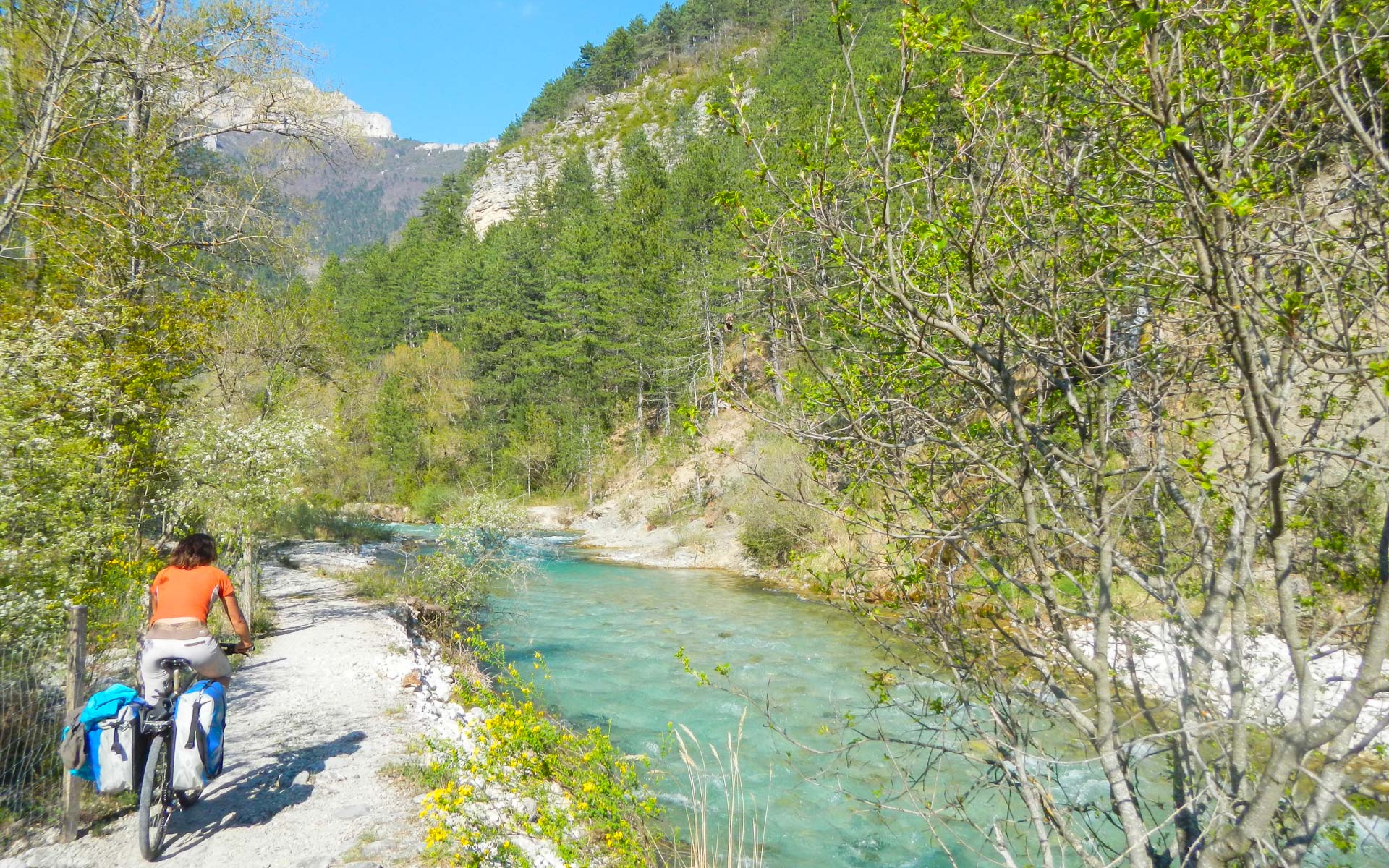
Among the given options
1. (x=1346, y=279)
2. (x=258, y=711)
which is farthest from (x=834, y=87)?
(x=258, y=711)

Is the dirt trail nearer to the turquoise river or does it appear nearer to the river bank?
the river bank

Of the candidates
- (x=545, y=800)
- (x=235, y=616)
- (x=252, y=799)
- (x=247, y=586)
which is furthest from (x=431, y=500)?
(x=545, y=800)

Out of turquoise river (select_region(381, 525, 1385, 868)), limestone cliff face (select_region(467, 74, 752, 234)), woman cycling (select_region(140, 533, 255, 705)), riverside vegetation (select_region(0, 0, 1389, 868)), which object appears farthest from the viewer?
limestone cliff face (select_region(467, 74, 752, 234))

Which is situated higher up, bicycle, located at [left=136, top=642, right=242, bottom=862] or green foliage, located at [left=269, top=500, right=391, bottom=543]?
bicycle, located at [left=136, top=642, right=242, bottom=862]

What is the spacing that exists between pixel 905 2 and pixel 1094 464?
1884 millimetres

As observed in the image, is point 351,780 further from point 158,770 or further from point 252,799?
point 158,770

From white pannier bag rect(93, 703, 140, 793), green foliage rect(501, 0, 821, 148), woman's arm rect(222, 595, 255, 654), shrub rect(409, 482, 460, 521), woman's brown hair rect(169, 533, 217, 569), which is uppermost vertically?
green foliage rect(501, 0, 821, 148)

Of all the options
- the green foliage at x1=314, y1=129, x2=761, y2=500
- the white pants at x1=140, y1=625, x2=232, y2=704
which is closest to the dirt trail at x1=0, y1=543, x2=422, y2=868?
the white pants at x1=140, y1=625, x2=232, y2=704

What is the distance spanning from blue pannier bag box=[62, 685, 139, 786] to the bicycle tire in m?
0.16

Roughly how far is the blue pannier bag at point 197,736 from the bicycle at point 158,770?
57mm

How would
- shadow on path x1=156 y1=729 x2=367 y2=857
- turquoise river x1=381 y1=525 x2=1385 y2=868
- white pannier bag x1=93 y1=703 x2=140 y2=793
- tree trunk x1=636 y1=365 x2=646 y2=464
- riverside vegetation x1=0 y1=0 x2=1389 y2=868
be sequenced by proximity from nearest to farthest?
riverside vegetation x1=0 y1=0 x2=1389 y2=868 → white pannier bag x1=93 y1=703 x2=140 y2=793 → shadow on path x1=156 y1=729 x2=367 y2=857 → turquoise river x1=381 y1=525 x2=1385 y2=868 → tree trunk x1=636 y1=365 x2=646 y2=464

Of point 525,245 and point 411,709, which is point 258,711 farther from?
point 525,245

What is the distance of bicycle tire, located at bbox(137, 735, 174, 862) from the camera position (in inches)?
161

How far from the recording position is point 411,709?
7.63 m
